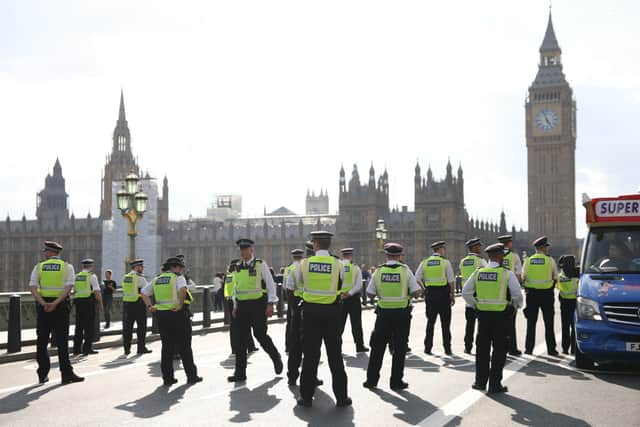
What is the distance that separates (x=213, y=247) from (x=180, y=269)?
10057cm

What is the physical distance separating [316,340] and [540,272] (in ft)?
20.6

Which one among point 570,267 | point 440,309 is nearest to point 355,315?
point 440,309

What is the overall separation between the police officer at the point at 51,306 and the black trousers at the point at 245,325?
2273mm

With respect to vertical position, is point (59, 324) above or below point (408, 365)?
above

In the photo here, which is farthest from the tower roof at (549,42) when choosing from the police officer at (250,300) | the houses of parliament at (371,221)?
the police officer at (250,300)

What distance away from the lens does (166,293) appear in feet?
38.0

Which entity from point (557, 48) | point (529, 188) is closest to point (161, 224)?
point (529, 188)

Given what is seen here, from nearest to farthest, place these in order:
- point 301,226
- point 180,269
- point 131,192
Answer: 1. point 180,269
2. point 131,192
3. point 301,226

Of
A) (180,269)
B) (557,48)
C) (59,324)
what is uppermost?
(557,48)

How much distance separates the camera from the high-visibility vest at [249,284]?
37.3ft

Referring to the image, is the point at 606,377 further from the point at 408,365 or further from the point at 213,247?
the point at 213,247

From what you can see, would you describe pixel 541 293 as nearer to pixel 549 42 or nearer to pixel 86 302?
pixel 86 302

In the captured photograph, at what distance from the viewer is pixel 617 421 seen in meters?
8.05

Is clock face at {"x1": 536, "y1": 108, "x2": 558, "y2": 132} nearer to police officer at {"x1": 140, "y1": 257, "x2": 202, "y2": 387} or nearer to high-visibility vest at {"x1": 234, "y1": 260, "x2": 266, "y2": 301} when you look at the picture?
high-visibility vest at {"x1": 234, "y1": 260, "x2": 266, "y2": 301}
